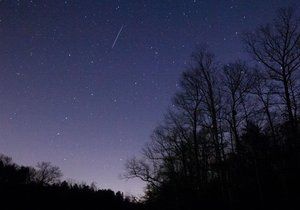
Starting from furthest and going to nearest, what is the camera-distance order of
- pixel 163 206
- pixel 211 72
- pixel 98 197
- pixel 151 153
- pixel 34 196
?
pixel 151 153, pixel 163 206, pixel 211 72, pixel 98 197, pixel 34 196

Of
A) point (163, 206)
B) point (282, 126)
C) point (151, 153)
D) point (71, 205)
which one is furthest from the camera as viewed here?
point (151, 153)

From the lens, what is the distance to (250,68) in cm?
2434

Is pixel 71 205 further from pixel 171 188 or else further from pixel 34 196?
pixel 171 188

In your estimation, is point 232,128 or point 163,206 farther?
point 163,206

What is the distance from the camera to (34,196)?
670 inches

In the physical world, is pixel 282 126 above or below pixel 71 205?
above

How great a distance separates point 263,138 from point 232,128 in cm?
943

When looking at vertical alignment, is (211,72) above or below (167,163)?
above

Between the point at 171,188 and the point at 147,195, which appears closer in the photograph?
the point at 171,188

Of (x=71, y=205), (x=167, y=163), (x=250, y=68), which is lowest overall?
(x=71, y=205)

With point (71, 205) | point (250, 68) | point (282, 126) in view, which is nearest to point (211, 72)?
point (250, 68)

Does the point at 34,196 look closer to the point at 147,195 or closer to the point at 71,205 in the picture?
the point at 71,205

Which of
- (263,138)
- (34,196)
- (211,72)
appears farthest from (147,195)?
(34,196)

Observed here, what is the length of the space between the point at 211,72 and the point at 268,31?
Answer: 5.08 m
